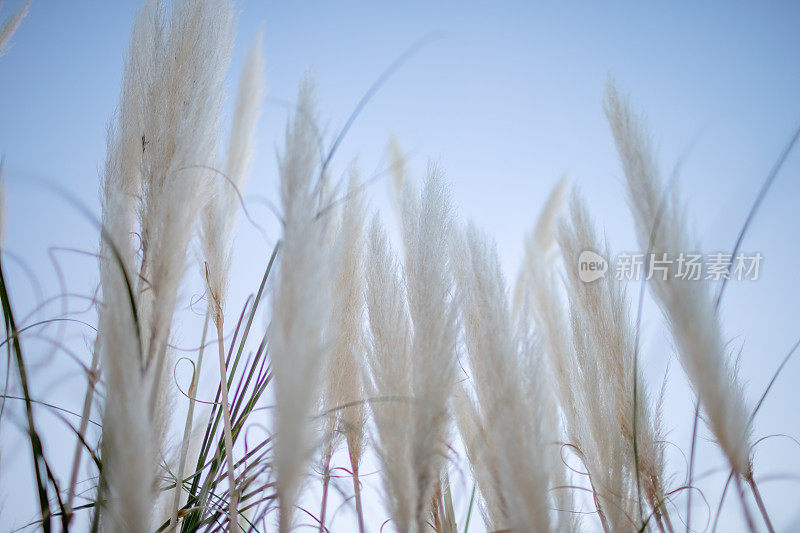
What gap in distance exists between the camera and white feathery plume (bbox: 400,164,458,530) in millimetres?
658

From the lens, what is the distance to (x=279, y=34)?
4.68ft

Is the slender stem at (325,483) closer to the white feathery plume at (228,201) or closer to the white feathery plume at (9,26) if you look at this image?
the white feathery plume at (228,201)

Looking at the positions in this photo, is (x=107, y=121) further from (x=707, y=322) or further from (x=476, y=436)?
(x=707, y=322)

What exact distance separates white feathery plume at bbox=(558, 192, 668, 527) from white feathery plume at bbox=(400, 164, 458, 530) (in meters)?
0.32

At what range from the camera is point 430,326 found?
0.73 metres

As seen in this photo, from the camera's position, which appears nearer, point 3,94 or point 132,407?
point 132,407

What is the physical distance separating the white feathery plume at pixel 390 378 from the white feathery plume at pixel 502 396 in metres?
0.11

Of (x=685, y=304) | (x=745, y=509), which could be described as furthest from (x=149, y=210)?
(x=745, y=509)

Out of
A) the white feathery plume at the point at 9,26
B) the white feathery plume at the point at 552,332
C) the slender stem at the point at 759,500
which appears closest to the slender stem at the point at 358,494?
the white feathery plume at the point at 552,332

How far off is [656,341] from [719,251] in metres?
0.22

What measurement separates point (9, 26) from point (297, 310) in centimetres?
95

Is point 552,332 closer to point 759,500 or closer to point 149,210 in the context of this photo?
point 759,500

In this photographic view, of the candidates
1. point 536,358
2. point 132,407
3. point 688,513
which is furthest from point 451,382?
point 688,513

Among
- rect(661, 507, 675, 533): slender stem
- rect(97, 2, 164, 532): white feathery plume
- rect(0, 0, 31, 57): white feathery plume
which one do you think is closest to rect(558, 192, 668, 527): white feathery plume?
rect(661, 507, 675, 533): slender stem
